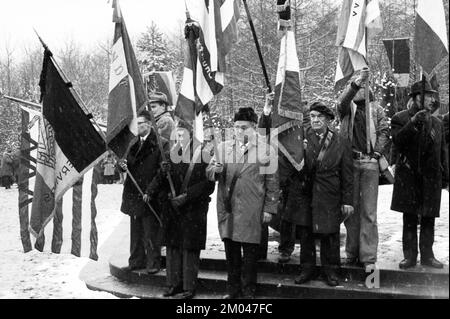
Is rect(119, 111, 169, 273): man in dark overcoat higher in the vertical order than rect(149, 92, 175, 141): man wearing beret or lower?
lower

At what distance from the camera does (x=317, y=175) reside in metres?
6.37

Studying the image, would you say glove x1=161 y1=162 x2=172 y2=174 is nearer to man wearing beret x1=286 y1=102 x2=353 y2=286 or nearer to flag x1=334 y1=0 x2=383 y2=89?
man wearing beret x1=286 y1=102 x2=353 y2=286

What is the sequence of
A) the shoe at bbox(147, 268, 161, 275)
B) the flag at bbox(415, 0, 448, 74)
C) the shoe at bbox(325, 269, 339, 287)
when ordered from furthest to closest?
1. the shoe at bbox(147, 268, 161, 275)
2. the shoe at bbox(325, 269, 339, 287)
3. the flag at bbox(415, 0, 448, 74)

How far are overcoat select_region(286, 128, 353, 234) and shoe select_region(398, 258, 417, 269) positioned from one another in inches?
31.8

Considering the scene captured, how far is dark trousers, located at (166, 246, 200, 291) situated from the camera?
652cm

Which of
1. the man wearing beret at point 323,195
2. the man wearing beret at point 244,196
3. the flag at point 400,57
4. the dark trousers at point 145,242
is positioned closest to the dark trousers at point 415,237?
the man wearing beret at point 323,195

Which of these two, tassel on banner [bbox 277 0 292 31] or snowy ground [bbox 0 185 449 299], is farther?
snowy ground [bbox 0 185 449 299]

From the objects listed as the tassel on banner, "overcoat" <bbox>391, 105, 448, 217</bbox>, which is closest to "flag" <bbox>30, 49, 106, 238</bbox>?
the tassel on banner

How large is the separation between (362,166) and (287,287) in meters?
1.64

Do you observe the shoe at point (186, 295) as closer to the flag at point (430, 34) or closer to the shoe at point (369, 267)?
the shoe at point (369, 267)

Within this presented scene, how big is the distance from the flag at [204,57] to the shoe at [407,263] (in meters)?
2.63

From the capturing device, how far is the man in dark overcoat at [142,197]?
23.7ft

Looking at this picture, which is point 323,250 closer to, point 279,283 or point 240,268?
point 279,283

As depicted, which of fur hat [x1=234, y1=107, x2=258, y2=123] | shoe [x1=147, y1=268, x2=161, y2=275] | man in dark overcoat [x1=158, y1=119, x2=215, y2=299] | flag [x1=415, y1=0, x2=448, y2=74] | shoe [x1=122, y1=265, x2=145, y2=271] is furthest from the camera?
shoe [x1=122, y1=265, x2=145, y2=271]
